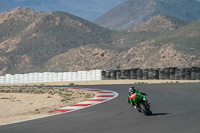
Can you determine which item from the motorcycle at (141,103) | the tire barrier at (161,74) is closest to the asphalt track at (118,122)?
the motorcycle at (141,103)

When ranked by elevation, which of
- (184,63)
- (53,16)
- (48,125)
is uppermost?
(53,16)

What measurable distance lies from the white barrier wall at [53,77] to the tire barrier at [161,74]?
317 cm

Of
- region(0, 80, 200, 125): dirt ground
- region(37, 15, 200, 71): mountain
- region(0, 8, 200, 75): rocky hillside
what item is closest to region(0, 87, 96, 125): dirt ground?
region(0, 80, 200, 125): dirt ground

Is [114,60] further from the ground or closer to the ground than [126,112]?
further from the ground

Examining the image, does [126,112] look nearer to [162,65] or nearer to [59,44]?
[162,65]

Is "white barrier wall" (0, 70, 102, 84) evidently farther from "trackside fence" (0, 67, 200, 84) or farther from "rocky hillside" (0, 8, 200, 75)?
"rocky hillside" (0, 8, 200, 75)

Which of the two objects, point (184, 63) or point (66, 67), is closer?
point (184, 63)

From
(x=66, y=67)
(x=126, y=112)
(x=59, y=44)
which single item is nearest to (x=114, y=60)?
(x=66, y=67)

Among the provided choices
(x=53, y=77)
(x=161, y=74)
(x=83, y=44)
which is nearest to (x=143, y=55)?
(x=83, y=44)

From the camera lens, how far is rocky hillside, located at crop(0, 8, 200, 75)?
90.8 m

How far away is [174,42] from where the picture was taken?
93750mm

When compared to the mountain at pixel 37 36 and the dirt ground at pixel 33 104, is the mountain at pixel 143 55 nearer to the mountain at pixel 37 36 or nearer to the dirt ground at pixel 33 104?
the mountain at pixel 37 36

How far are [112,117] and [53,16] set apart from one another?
129 m

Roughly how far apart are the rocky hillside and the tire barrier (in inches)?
1649
